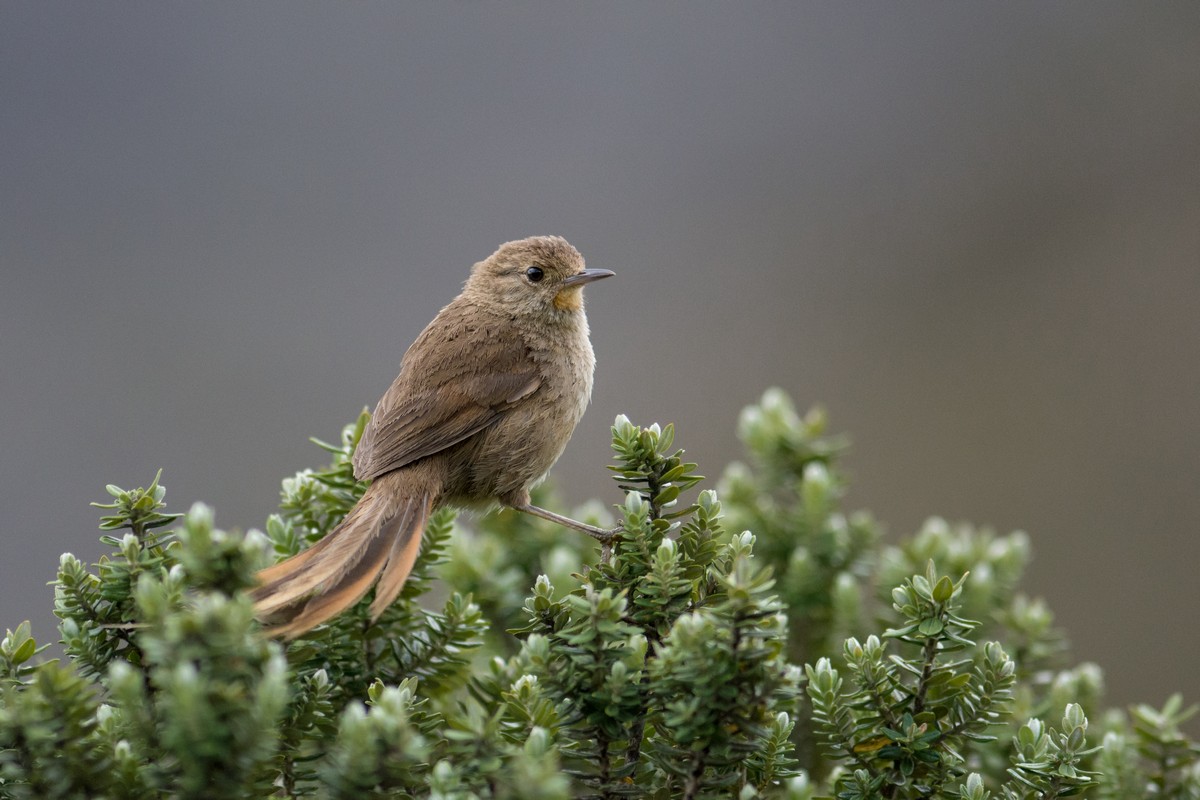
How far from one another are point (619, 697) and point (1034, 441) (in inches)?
352

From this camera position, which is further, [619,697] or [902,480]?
[902,480]

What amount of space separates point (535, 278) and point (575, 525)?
1.37 m

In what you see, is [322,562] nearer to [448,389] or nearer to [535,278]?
[448,389]

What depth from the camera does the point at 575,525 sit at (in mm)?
3895

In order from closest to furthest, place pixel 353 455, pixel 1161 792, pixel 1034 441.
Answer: pixel 1161 792 → pixel 353 455 → pixel 1034 441

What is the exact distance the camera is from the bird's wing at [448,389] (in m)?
3.63

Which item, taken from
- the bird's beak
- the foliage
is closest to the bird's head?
the bird's beak

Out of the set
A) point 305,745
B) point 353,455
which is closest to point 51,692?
point 305,745

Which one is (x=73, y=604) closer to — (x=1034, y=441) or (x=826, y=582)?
(x=826, y=582)

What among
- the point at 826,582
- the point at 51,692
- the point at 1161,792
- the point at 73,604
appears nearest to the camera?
the point at 51,692

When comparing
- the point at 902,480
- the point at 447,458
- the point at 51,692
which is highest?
the point at 902,480

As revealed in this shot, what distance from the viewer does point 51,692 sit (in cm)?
170

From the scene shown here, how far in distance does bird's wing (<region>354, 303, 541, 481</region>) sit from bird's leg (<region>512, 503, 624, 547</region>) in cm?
38

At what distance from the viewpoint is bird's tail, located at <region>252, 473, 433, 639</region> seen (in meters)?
2.33
